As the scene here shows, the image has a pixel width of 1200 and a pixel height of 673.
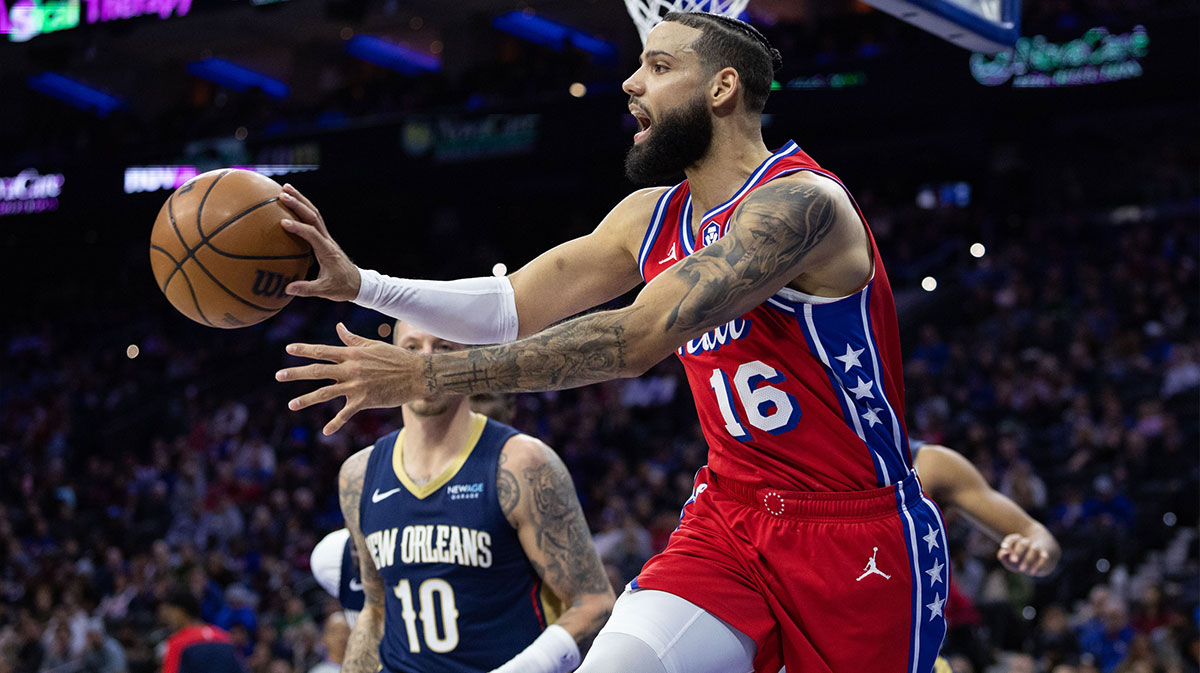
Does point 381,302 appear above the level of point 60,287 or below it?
above

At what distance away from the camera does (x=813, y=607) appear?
2.81 m

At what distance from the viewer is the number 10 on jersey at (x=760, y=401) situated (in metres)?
2.89

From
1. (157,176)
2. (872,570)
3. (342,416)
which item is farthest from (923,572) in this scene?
(157,176)

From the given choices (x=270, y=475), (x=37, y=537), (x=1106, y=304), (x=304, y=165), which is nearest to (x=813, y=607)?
(x=1106, y=304)

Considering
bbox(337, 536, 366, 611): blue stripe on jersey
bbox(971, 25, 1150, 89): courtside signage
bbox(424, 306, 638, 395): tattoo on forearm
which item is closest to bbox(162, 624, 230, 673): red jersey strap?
bbox(337, 536, 366, 611): blue stripe on jersey

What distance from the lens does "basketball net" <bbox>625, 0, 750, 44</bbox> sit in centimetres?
421

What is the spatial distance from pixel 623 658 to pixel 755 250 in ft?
3.02

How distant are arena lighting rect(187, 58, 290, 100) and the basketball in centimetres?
2488

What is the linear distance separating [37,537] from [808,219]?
50.8ft

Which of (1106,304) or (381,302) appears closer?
(381,302)

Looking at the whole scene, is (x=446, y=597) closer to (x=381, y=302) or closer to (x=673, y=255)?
(x=381, y=302)

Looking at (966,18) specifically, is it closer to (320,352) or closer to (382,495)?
(382,495)

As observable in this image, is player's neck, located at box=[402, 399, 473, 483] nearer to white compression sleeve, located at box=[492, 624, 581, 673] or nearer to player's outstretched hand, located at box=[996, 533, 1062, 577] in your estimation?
white compression sleeve, located at box=[492, 624, 581, 673]

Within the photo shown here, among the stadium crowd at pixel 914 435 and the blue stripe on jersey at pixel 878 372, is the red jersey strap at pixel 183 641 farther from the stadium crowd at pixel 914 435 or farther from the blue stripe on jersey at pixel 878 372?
the blue stripe on jersey at pixel 878 372
